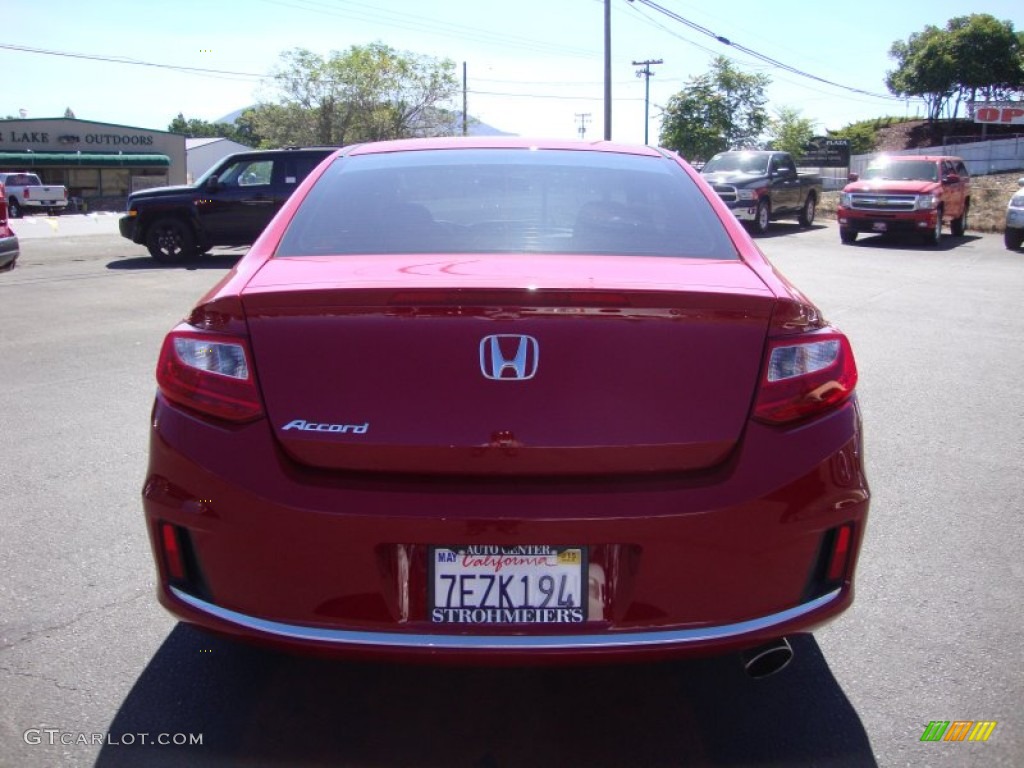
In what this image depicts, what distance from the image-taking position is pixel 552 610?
230 centimetres

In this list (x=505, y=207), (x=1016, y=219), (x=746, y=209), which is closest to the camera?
(x=505, y=207)

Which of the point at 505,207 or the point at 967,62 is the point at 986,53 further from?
the point at 505,207

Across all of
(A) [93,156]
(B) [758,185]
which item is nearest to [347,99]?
(A) [93,156]

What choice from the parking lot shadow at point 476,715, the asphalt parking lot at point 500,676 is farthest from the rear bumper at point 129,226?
the parking lot shadow at point 476,715

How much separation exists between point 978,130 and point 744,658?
2550 inches

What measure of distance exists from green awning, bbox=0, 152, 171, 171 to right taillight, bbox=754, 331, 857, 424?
59.8m

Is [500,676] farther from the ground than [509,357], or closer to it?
closer to it

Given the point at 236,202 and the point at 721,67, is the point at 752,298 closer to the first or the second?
the point at 236,202

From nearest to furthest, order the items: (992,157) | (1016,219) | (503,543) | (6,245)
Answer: (503,543), (6,245), (1016,219), (992,157)

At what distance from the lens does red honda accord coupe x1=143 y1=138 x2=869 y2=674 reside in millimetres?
2285

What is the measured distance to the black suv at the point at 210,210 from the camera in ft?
52.7

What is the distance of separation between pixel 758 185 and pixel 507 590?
20872mm

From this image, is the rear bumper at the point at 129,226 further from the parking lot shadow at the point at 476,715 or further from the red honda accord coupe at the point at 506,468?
the red honda accord coupe at the point at 506,468

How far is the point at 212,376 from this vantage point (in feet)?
8.11
